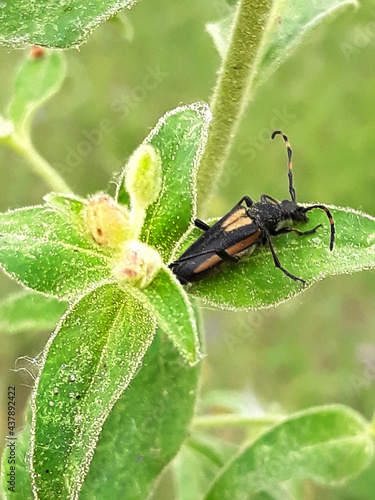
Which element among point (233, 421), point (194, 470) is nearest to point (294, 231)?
point (233, 421)

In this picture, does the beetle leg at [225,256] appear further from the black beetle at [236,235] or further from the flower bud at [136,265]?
the flower bud at [136,265]

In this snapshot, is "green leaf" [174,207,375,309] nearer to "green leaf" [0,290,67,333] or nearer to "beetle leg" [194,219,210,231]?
"beetle leg" [194,219,210,231]

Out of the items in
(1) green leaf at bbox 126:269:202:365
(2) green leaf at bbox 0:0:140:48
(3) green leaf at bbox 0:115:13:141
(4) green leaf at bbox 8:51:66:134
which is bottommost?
(3) green leaf at bbox 0:115:13:141

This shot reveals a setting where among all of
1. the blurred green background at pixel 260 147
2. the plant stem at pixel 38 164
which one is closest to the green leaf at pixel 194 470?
the plant stem at pixel 38 164

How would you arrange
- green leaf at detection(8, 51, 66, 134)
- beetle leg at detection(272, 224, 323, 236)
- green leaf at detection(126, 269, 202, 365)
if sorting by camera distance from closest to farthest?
1. green leaf at detection(126, 269, 202, 365)
2. beetle leg at detection(272, 224, 323, 236)
3. green leaf at detection(8, 51, 66, 134)

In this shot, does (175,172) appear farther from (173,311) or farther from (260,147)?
(260,147)

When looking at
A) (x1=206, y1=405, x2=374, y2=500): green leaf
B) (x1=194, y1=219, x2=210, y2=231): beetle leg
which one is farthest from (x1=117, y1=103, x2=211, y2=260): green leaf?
(x1=206, y1=405, x2=374, y2=500): green leaf
